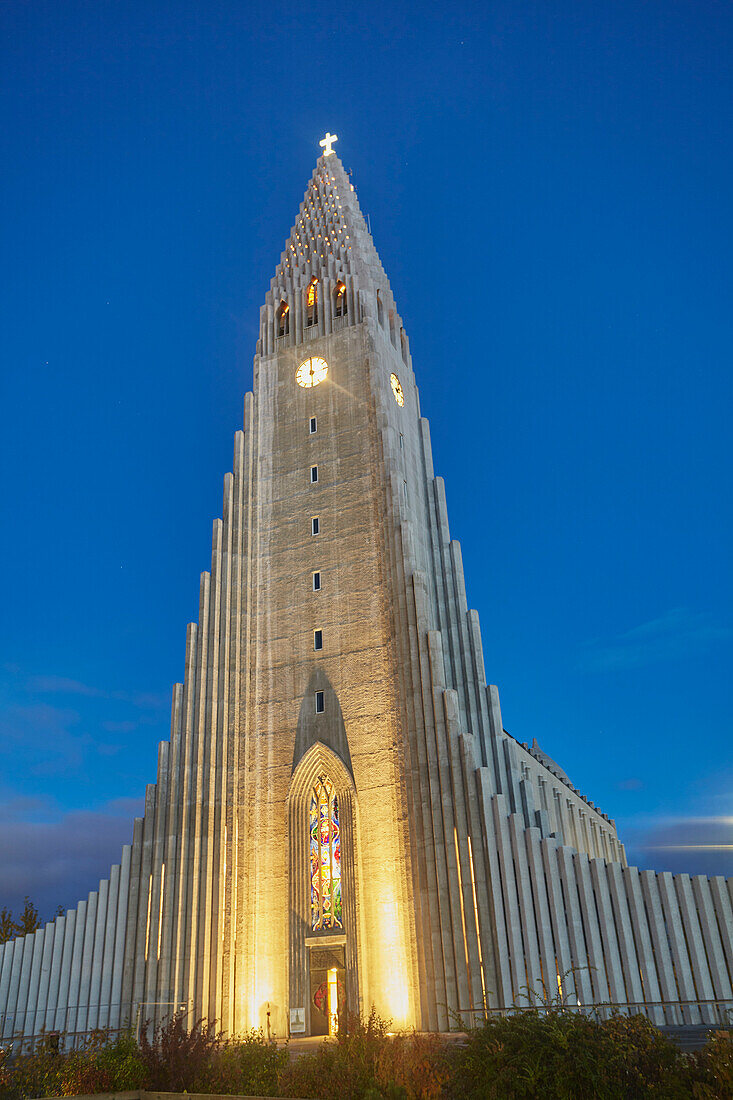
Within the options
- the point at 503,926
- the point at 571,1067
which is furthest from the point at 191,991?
the point at 571,1067

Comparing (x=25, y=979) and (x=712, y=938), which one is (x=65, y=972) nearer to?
(x=25, y=979)

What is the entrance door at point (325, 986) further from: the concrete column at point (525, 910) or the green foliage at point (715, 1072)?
the green foliage at point (715, 1072)

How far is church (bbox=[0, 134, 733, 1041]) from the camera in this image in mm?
22719

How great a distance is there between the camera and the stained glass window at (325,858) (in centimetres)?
2653

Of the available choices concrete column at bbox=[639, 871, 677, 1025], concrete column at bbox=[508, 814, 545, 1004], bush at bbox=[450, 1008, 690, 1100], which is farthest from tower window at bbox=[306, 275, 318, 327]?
bush at bbox=[450, 1008, 690, 1100]

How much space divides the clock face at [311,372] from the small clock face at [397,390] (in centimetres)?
281

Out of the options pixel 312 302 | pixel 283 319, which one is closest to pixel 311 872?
pixel 283 319

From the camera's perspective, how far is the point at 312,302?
37.6 m

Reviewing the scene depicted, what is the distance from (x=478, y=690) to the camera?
2995 cm

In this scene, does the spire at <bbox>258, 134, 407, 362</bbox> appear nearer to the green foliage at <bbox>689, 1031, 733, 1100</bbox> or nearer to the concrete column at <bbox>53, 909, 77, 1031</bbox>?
the concrete column at <bbox>53, 909, 77, 1031</bbox>

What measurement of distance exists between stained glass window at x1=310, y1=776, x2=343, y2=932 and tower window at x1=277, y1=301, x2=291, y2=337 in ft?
61.5

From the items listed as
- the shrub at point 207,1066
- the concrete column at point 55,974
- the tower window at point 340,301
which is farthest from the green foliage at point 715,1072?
the tower window at point 340,301

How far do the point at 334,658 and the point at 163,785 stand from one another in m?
6.91

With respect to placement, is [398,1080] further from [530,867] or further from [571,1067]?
[530,867]
